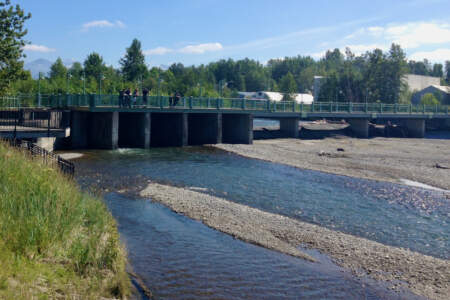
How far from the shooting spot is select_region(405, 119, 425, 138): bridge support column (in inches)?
2876

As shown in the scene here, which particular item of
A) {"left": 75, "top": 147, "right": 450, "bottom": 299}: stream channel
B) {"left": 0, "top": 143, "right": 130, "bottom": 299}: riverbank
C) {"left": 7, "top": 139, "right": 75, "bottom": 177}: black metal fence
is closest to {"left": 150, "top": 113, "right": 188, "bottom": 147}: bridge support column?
Result: {"left": 75, "top": 147, "right": 450, "bottom": 299}: stream channel

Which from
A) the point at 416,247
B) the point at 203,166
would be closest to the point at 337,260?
the point at 416,247

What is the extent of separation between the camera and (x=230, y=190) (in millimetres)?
25094

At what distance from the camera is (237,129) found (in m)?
51.2

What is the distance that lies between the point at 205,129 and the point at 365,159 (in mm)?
18578

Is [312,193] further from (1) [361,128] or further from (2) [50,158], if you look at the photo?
(1) [361,128]

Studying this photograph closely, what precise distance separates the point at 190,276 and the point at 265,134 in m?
48.7

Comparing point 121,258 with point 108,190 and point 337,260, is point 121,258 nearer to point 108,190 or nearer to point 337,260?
point 337,260

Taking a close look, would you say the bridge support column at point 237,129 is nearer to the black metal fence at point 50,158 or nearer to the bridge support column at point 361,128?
the bridge support column at point 361,128

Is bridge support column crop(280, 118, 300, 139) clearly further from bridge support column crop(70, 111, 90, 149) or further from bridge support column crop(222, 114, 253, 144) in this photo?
bridge support column crop(70, 111, 90, 149)

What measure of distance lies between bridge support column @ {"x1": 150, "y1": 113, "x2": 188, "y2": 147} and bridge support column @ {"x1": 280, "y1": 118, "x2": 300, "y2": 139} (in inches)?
773

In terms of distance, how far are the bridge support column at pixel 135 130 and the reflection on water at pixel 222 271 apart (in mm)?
26658

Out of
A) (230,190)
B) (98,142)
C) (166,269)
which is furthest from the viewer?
(98,142)

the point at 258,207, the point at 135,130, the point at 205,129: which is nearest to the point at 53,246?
the point at 258,207
